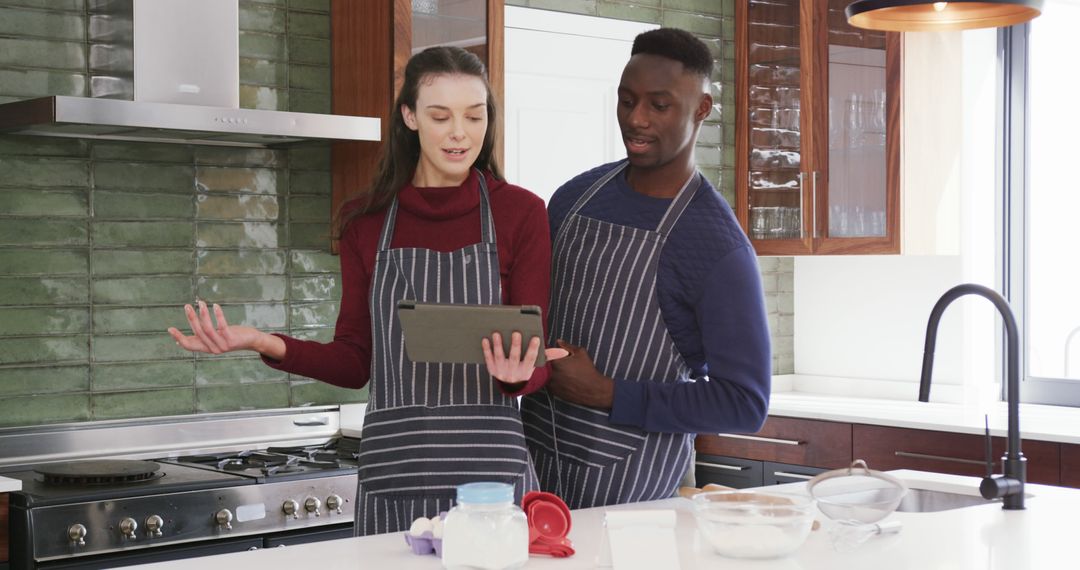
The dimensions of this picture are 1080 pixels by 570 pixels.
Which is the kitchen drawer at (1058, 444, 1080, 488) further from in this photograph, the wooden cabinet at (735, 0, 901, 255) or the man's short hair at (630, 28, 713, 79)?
the man's short hair at (630, 28, 713, 79)

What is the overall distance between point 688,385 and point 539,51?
2.29m

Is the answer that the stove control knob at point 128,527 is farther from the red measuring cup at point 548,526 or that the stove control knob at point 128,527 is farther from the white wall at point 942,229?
the white wall at point 942,229

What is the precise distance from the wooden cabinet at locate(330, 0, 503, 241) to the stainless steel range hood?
0.73ft

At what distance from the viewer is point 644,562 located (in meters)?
1.65

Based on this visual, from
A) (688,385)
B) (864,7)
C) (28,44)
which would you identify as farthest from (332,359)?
(28,44)

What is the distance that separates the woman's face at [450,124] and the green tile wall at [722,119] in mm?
2368

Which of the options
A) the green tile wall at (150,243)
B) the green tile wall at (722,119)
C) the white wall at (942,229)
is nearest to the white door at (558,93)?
the green tile wall at (722,119)

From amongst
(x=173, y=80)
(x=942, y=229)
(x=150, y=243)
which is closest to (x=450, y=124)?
(x=173, y=80)

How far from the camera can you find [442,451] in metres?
2.34

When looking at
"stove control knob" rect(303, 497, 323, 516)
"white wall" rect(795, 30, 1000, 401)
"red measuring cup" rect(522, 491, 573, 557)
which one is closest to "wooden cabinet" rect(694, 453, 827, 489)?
"white wall" rect(795, 30, 1000, 401)

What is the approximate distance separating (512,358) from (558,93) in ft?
8.31

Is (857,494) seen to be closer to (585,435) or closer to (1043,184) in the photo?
(585,435)

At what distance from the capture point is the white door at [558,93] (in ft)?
14.3

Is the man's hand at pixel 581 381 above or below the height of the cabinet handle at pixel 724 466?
above
